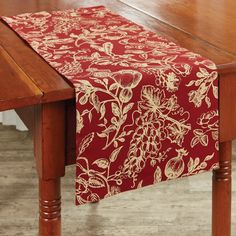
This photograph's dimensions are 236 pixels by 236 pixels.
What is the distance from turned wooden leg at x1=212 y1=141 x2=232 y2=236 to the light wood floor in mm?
385

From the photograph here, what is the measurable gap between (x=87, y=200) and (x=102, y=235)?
2.59ft

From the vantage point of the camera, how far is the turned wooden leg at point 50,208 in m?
1.34

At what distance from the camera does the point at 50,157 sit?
127 cm

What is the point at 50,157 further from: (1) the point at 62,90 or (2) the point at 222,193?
(2) the point at 222,193

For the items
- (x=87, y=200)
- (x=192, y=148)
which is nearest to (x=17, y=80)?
(x=87, y=200)

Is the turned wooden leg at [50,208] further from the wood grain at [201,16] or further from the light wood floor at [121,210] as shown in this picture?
the light wood floor at [121,210]

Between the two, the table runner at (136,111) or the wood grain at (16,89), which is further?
the table runner at (136,111)

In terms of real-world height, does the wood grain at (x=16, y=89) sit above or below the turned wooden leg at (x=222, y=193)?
above

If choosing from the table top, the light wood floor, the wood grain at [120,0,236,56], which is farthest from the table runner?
the light wood floor

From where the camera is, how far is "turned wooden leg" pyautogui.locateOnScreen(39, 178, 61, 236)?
52.7 inches

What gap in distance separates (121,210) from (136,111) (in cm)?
99

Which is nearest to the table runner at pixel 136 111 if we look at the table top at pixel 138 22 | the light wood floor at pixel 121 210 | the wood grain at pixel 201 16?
the table top at pixel 138 22

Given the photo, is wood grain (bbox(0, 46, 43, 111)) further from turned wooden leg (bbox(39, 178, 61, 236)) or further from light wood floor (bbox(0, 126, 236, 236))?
light wood floor (bbox(0, 126, 236, 236))

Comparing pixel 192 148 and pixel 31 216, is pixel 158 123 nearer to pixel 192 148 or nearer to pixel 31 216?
pixel 192 148
